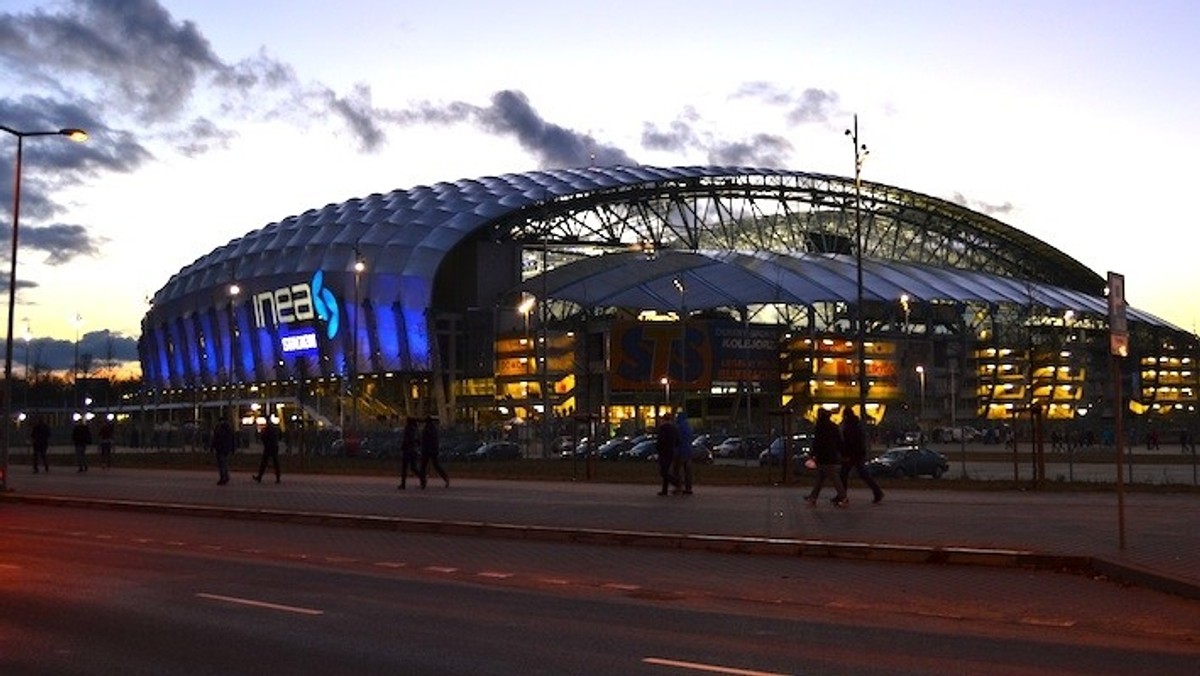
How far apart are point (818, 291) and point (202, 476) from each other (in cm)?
7600

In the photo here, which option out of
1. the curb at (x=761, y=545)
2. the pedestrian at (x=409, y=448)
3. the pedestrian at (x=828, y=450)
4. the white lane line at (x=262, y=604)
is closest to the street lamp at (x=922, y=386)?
the pedestrian at (x=409, y=448)

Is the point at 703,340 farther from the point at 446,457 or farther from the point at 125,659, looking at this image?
the point at 125,659

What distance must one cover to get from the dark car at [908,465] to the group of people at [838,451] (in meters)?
15.1

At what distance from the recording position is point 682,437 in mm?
30234

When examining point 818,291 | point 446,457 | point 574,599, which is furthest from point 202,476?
point 818,291

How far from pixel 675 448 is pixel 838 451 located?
5.15 metres

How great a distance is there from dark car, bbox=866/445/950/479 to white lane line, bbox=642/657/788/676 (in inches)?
1253

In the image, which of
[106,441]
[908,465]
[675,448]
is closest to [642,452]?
[908,465]

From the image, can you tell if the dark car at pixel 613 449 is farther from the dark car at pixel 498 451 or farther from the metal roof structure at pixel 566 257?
the metal roof structure at pixel 566 257

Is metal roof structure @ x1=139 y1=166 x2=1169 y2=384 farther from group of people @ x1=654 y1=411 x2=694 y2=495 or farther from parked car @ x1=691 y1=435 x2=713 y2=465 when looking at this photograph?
group of people @ x1=654 y1=411 x2=694 y2=495

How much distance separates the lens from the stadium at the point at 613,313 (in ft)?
367

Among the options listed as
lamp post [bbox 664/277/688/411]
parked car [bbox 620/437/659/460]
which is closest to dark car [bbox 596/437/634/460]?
parked car [bbox 620/437/659/460]

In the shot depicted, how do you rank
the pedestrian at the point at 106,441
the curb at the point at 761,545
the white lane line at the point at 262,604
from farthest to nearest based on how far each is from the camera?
the pedestrian at the point at 106,441 < the curb at the point at 761,545 < the white lane line at the point at 262,604

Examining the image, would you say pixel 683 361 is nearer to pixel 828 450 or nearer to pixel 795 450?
pixel 795 450
